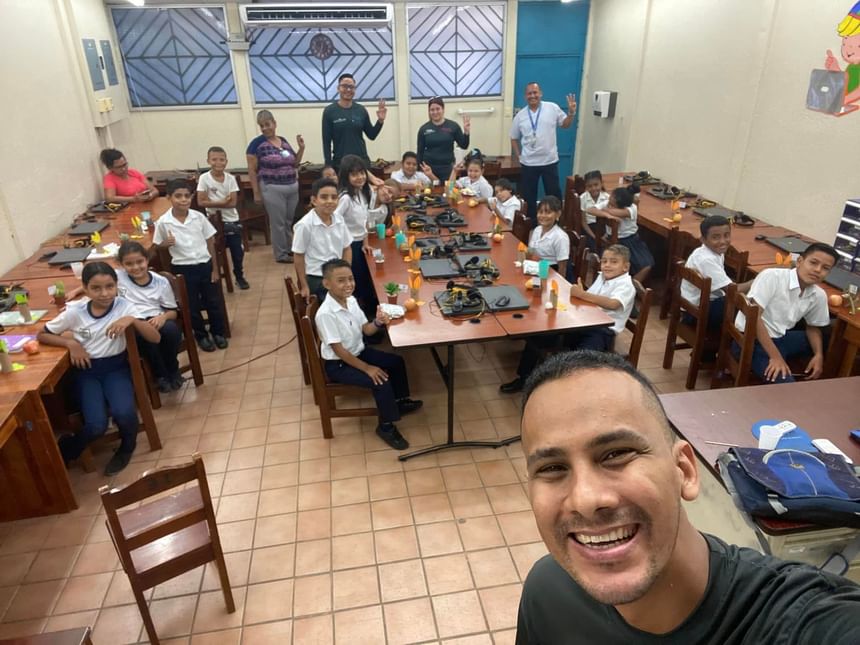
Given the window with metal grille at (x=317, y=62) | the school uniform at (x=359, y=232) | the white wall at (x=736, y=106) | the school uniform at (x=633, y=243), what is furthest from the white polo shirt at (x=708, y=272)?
the window with metal grille at (x=317, y=62)

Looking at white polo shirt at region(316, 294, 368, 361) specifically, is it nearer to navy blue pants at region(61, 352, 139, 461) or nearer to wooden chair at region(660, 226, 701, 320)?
navy blue pants at region(61, 352, 139, 461)

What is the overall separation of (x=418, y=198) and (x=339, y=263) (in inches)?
111

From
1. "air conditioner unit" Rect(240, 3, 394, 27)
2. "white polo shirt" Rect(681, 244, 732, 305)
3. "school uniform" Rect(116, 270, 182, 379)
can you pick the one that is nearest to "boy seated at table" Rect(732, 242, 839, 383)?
"white polo shirt" Rect(681, 244, 732, 305)

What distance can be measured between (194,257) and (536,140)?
433 centimetres

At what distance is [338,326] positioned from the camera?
3.37 meters

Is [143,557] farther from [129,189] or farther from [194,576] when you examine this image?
[129,189]

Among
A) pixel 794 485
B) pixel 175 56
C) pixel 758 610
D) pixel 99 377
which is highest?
pixel 175 56

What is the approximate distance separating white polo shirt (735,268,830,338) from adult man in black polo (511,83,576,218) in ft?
12.7

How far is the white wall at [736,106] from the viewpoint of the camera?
435cm

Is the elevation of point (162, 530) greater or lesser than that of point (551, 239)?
lesser

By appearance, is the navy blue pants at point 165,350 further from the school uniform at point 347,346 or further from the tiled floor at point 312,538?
the school uniform at point 347,346

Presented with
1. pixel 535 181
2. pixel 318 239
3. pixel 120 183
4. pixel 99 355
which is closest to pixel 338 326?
pixel 318 239

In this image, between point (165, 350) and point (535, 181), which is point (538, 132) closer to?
point (535, 181)

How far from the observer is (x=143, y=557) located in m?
2.28
